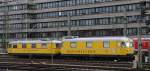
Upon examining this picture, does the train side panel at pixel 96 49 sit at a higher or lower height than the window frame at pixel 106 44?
lower

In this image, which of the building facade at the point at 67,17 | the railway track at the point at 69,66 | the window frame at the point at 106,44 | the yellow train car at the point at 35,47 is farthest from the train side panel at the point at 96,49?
the building facade at the point at 67,17

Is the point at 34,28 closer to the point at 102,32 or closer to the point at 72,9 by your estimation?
the point at 72,9

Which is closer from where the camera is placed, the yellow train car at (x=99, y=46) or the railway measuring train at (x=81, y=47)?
the yellow train car at (x=99, y=46)

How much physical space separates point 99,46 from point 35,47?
1247 centimetres

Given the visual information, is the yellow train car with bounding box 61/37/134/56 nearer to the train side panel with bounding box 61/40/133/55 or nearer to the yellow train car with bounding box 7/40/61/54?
the train side panel with bounding box 61/40/133/55

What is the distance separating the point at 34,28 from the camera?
10894 centimetres

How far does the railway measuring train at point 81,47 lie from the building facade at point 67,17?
26.2 m

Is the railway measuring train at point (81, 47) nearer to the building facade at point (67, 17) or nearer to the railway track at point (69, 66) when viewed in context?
the railway track at point (69, 66)

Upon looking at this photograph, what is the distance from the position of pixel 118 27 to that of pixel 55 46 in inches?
1404

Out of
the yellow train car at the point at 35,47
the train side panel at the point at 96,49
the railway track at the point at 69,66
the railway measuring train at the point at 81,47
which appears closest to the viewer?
the railway track at the point at 69,66

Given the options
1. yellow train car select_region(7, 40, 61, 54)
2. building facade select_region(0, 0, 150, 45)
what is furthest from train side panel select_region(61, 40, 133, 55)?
building facade select_region(0, 0, 150, 45)

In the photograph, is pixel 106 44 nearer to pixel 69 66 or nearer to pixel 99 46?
pixel 99 46

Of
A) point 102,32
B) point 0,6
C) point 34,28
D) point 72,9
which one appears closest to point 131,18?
point 102,32

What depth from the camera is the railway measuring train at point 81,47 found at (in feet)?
156
